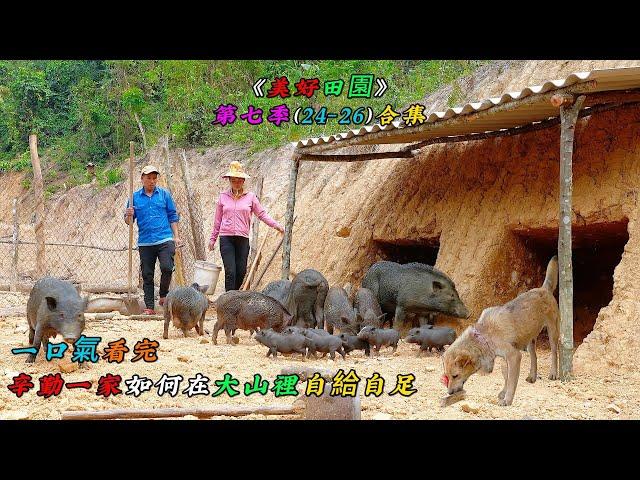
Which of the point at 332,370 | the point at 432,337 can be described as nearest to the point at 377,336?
the point at 432,337

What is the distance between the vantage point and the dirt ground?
6020 mm

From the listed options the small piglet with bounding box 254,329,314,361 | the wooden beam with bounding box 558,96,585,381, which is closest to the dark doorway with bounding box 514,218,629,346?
the wooden beam with bounding box 558,96,585,381

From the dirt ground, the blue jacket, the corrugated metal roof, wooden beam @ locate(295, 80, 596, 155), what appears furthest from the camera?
the blue jacket

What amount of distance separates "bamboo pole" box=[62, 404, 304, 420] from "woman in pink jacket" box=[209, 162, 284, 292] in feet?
18.2

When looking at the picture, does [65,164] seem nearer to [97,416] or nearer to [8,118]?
[8,118]

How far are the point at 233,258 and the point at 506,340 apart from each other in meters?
5.50

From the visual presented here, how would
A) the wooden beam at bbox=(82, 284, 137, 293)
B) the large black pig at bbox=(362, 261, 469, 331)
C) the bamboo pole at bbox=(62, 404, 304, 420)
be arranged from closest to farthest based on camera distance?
1. the bamboo pole at bbox=(62, 404, 304, 420)
2. the large black pig at bbox=(362, 261, 469, 331)
3. the wooden beam at bbox=(82, 284, 137, 293)

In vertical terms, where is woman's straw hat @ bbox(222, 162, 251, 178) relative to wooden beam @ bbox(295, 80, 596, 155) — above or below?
below

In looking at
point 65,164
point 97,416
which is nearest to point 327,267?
point 97,416

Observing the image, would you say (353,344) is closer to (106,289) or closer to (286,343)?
(286,343)

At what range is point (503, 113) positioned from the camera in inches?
331

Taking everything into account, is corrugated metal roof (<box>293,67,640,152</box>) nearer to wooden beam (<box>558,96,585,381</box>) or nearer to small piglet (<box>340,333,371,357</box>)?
wooden beam (<box>558,96,585,381</box>)

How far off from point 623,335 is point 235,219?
18.0 feet

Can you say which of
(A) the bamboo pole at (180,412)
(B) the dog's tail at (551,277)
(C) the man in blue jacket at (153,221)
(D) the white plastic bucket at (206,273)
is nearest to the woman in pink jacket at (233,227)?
(C) the man in blue jacket at (153,221)
